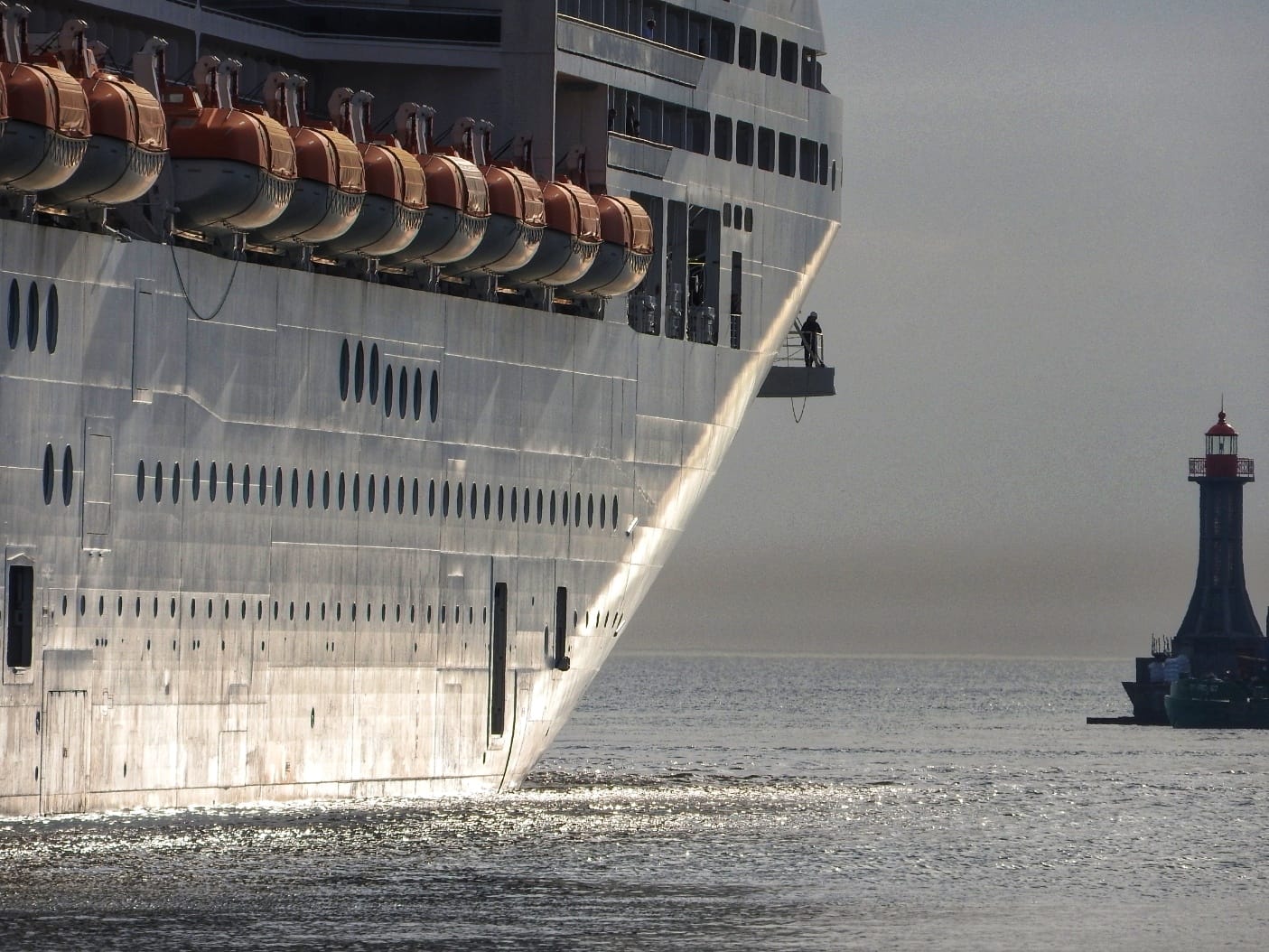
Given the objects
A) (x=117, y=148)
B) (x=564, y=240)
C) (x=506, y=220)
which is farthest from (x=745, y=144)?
(x=117, y=148)

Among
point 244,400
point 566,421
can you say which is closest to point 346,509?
point 244,400

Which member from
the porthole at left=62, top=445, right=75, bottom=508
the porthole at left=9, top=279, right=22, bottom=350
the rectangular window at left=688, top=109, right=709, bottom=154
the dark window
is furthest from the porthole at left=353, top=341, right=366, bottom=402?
the dark window

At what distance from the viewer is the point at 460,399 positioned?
49375 millimetres

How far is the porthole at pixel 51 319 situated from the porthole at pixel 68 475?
132 centimetres

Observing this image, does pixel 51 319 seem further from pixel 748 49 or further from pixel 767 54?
pixel 767 54

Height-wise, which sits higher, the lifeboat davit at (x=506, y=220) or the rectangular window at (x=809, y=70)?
the rectangular window at (x=809, y=70)

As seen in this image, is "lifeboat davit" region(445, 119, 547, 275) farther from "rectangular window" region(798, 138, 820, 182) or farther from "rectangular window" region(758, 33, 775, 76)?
"rectangular window" region(798, 138, 820, 182)

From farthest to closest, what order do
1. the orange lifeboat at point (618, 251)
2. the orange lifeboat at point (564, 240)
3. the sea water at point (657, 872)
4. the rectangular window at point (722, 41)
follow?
1. the rectangular window at point (722, 41)
2. the orange lifeboat at point (618, 251)
3. the orange lifeboat at point (564, 240)
4. the sea water at point (657, 872)

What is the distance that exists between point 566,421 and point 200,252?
10.7 meters

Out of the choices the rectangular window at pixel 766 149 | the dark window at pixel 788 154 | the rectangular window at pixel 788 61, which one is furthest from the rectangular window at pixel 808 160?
the rectangular window at pixel 788 61

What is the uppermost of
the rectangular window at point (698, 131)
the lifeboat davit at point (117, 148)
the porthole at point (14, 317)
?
the rectangular window at point (698, 131)

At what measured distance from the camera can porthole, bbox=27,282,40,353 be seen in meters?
39.2

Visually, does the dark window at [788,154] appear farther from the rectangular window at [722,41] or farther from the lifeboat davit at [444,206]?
the lifeboat davit at [444,206]

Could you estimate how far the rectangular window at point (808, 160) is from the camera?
6019 cm
